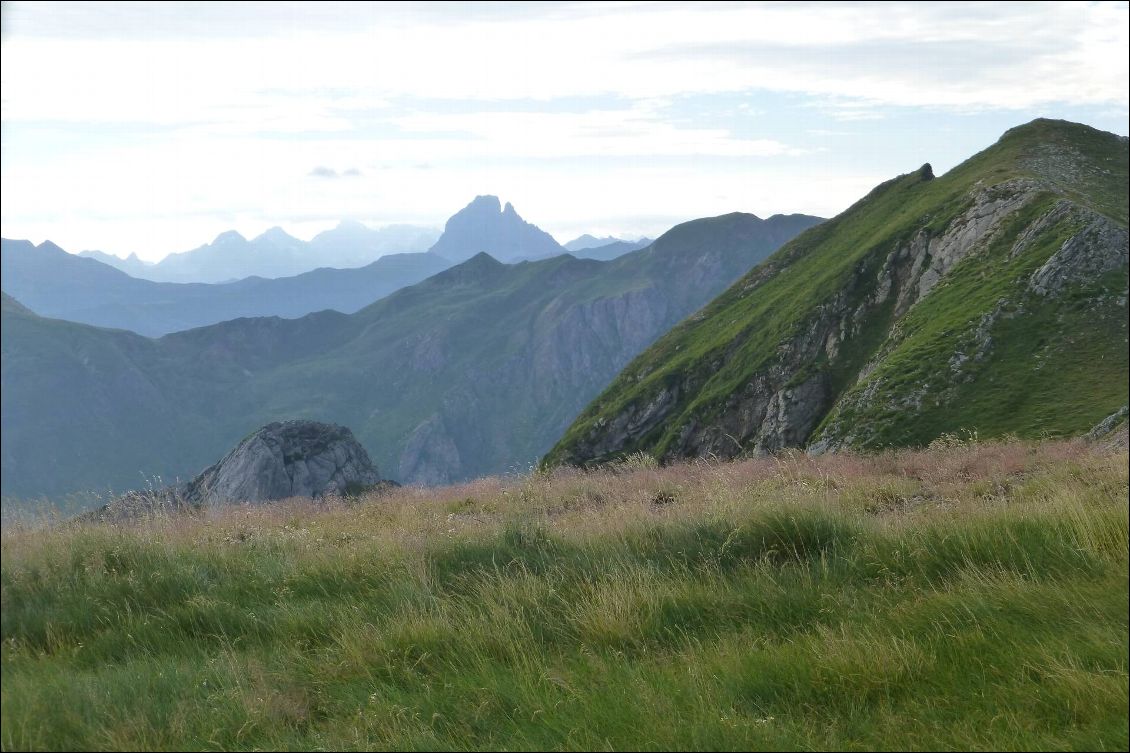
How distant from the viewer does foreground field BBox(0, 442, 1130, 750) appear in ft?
14.0

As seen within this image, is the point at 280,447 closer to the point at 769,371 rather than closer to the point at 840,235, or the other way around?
the point at 769,371

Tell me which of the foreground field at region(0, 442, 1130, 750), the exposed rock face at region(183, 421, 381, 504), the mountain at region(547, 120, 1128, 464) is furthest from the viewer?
the exposed rock face at region(183, 421, 381, 504)

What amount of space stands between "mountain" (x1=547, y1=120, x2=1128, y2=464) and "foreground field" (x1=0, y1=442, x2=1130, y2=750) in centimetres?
1015

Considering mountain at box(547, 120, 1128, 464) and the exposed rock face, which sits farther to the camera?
the exposed rock face

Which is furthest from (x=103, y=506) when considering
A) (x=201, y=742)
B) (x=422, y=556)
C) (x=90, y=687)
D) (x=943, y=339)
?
(x=943, y=339)

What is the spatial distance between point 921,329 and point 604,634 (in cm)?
5073

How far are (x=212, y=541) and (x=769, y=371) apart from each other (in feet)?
200

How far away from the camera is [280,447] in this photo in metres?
87.1

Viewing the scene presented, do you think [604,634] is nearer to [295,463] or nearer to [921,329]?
[921,329]

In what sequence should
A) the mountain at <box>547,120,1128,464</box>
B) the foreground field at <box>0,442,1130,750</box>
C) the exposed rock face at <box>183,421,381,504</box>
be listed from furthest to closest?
the exposed rock face at <box>183,421,381,504</box>, the mountain at <box>547,120,1128,464</box>, the foreground field at <box>0,442,1130,750</box>

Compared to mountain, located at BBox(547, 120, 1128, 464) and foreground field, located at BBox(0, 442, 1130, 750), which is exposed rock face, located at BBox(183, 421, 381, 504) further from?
foreground field, located at BBox(0, 442, 1130, 750)

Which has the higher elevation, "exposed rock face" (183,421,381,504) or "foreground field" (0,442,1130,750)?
"foreground field" (0,442,1130,750)

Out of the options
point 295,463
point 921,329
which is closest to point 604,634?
point 921,329

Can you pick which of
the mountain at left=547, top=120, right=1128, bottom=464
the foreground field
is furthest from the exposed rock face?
the foreground field
